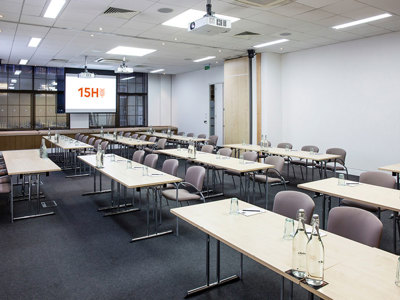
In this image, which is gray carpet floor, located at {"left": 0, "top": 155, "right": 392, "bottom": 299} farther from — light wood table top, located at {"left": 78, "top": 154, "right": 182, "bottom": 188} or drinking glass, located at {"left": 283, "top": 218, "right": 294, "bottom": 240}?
drinking glass, located at {"left": 283, "top": 218, "right": 294, "bottom": 240}

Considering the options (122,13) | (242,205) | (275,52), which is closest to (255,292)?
(242,205)

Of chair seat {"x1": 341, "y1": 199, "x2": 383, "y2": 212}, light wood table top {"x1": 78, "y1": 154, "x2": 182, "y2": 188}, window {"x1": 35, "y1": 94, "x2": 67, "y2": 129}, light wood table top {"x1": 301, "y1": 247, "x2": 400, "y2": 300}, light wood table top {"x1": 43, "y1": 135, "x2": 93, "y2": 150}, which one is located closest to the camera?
light wood table top {"x1": 301, "y1": 247, "x2": 400, "y2": 300}

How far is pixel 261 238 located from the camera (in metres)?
2.36

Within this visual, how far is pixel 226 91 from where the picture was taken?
1119cm

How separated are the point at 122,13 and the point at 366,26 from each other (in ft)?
16.4

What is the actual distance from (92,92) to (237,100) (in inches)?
247

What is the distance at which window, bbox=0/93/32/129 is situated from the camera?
12.6 meters

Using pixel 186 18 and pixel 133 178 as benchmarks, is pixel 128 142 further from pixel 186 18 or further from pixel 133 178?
pixel 133 178

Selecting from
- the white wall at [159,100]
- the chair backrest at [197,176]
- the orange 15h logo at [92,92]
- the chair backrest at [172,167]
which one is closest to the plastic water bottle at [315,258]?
the chair backrest at [197,176]

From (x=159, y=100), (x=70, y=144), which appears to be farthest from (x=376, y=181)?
(x=159, y=100)

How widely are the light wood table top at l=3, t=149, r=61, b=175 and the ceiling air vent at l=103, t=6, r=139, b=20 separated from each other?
9.50ft

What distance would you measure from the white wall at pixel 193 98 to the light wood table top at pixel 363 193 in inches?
380

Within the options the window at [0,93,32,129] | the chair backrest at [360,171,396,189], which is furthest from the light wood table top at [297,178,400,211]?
the window at [0,93,32,129]

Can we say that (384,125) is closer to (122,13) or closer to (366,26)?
(366,26)
